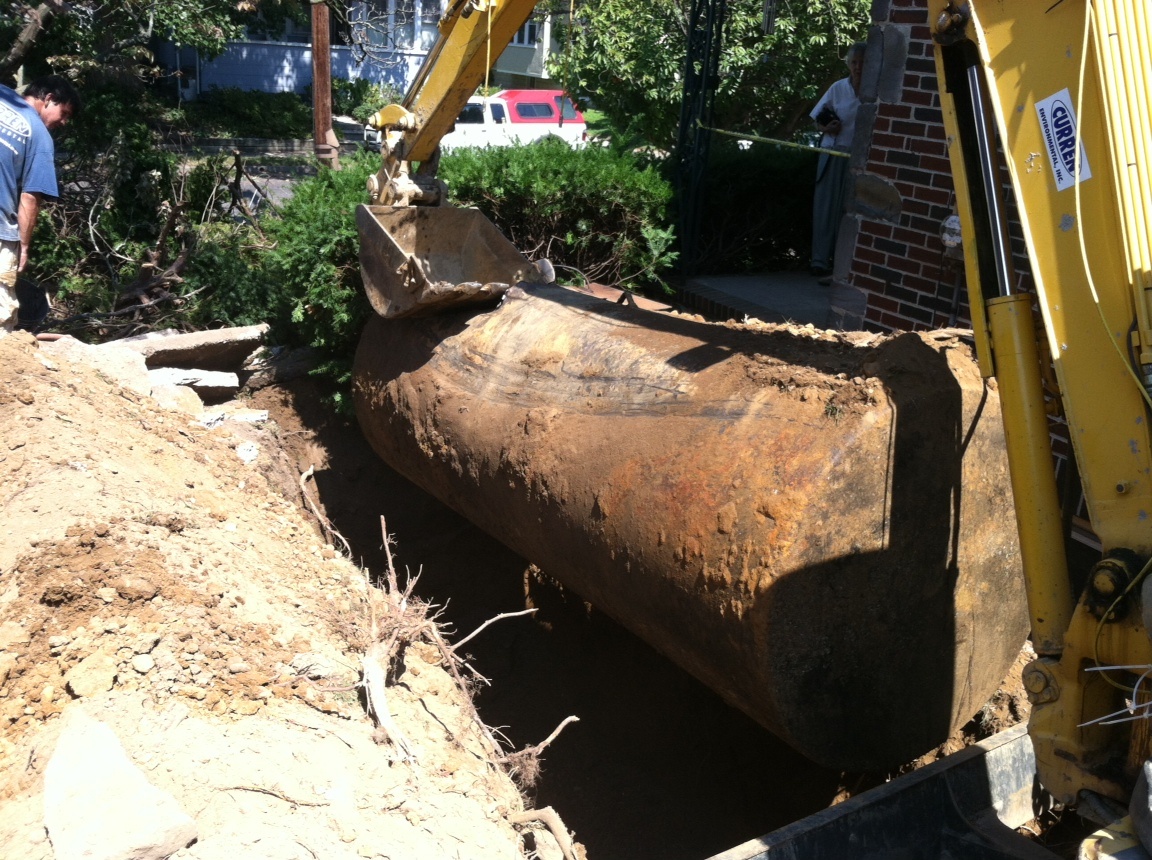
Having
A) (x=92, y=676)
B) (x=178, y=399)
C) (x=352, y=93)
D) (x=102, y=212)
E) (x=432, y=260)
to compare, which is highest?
(x=352, y=93)

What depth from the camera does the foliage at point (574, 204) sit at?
7105mm

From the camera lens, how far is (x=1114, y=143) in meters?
2.35

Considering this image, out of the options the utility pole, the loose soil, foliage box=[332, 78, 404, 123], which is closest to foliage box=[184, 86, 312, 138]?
foliage box=[332, 78, 404, 123]

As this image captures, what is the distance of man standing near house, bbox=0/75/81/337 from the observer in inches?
203

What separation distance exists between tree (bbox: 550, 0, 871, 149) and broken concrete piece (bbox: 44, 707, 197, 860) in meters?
11.0

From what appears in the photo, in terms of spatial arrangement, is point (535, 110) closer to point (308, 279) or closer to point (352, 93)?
point (352, 93)

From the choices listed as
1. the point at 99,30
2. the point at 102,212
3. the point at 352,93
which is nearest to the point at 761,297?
the point at 102,212

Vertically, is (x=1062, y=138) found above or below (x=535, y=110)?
below

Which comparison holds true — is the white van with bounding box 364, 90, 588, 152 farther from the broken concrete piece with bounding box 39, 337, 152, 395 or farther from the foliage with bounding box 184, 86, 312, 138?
the broken concrete piece with bounding box 39, 337, 152, 395

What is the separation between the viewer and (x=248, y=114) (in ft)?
69.5

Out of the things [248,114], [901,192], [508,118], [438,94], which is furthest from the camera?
[248,114]

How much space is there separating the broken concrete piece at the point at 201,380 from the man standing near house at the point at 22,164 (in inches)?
33.7

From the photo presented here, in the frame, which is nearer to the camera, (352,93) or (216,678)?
(216,678)

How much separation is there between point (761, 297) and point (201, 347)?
14.2 feet
